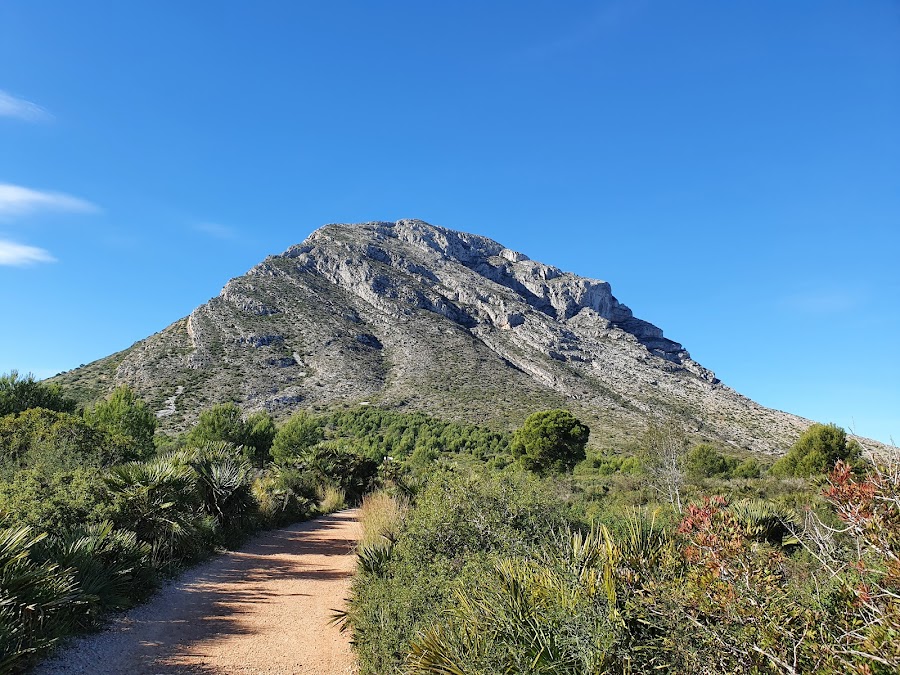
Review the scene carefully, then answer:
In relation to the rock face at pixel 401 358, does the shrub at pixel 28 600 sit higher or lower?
lower

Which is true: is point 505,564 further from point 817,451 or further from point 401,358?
point 401,358

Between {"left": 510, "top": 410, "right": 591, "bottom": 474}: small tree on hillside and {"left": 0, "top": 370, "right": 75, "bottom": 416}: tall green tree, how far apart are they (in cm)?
2696

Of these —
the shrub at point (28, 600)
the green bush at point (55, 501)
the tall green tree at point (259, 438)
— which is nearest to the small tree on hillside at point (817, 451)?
the green bush at point (55, 501)

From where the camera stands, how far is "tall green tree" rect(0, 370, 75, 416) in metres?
25.2

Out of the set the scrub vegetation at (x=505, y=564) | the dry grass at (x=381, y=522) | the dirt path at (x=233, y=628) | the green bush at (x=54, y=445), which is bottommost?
the dirt path at (x=233, y=628)

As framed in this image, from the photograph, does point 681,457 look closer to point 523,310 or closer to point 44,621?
point 44,621

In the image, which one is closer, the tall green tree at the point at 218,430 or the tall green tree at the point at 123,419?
the tall green tree at the point at 123,419

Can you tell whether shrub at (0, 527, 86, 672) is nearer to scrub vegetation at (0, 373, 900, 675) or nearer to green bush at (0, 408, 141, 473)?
scrub vegetation at (0, 373, 900, 675)

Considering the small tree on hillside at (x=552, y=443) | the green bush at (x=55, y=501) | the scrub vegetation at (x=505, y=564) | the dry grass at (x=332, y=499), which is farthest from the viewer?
the small tree on hillside at (x=552, y=443)

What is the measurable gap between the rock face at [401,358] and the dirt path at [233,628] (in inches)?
1523

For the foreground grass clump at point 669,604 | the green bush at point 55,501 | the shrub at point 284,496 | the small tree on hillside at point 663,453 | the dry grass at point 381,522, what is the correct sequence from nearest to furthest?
the foreground grass clump at point 669,604 → the green bush at point 55,501 → the dry grass at point 381,522 → the shrub at point 284,496 → the small tree on hillside at point 663,453

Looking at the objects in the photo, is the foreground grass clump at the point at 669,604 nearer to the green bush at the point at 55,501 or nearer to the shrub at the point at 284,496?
the green bush at the point at 55,501

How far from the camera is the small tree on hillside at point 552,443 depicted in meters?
30.7

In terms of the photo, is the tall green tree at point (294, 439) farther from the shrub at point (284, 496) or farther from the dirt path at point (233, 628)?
the dirt path at point (233, 628)
